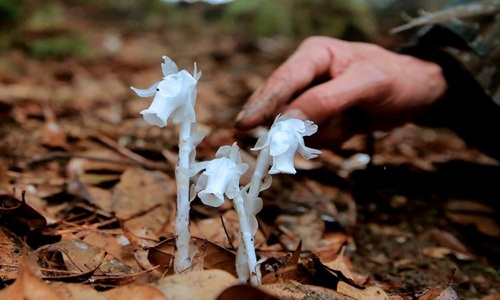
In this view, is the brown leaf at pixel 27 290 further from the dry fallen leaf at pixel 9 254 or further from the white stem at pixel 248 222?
the white stem at pixel 248 222

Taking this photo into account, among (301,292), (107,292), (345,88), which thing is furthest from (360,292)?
(345,88)

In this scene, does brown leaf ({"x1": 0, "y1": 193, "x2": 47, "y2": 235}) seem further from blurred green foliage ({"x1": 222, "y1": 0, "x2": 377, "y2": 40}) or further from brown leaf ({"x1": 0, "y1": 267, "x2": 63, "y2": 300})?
blurred green foliage ({"x1": 222, "y1": 0, "x2": 377, "y2": 40})

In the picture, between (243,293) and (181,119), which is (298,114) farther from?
(243,293)

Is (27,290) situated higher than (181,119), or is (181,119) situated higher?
(181,119)

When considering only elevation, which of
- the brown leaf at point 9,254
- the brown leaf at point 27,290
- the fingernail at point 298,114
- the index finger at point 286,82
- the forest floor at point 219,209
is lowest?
the forest floor at point 219,209

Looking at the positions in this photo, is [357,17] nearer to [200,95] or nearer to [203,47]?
[203,47]

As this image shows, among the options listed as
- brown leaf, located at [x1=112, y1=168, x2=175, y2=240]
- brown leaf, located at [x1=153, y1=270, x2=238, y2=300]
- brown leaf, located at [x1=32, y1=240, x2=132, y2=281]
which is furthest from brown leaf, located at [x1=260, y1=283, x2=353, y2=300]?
brown leaf, located at [x1=112, y1=168, x2=175, y2=240]

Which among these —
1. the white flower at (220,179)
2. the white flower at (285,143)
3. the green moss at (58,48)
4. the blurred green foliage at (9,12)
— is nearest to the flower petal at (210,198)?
the white flower at (220,179)
